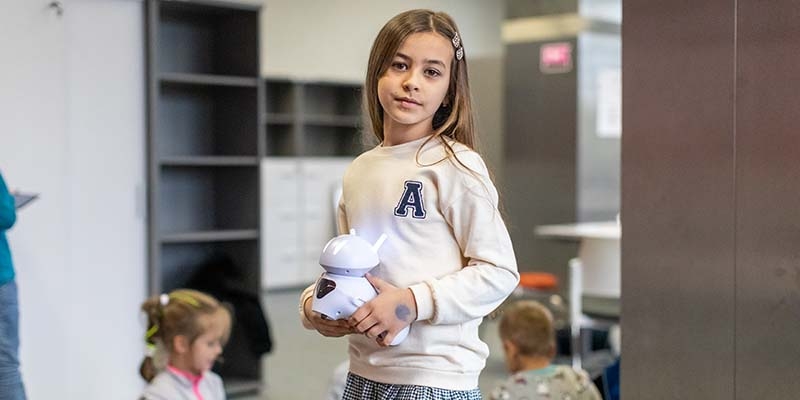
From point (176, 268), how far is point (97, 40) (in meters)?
1.35

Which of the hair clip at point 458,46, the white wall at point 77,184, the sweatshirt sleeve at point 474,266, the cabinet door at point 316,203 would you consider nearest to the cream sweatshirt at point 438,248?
the sweatshirt sleeve at point 474,266

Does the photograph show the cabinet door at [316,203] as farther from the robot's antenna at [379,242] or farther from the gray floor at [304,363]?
the robot's antenna at [379,242]

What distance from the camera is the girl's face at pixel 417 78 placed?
4.61 ft

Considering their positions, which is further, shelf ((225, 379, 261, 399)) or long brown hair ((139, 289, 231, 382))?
shelf ((225, 379, 261, 399))

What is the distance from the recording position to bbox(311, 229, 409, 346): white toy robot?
1335 millimetres

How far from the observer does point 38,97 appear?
3867 mm

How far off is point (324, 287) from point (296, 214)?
7809 mm

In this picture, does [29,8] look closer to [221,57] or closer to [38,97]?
[38,97]

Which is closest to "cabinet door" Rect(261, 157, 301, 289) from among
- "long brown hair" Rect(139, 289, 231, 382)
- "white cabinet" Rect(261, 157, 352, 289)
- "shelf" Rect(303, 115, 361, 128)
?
"white cabinet" Rect(261, 157, 352, 289)

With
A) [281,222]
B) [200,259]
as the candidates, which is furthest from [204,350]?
[281,222]

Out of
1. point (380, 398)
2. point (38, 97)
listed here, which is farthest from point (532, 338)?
point (38, 97)

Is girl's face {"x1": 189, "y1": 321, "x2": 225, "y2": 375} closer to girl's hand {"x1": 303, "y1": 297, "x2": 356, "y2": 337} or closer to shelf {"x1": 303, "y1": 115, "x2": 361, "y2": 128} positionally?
girl's hand {"x1": 303, "y1": 297, "x2": 356, "y2": 337}

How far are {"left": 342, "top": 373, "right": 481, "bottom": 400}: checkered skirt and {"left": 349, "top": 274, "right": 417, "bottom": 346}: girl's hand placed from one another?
9cm

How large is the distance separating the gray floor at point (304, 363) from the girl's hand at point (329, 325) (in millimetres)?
3300
